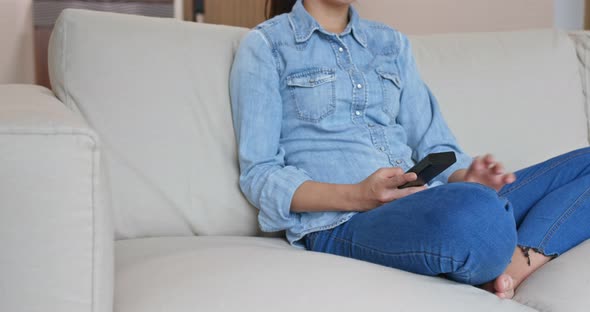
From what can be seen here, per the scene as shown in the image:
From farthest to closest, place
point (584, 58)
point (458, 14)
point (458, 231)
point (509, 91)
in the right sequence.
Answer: point (458, 14) < point (584, 58) < point (509, 91) < point (458, 231)

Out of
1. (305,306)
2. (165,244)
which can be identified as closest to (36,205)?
(305,306)

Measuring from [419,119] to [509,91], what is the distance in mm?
347

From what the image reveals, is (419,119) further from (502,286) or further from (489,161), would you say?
(502,286)

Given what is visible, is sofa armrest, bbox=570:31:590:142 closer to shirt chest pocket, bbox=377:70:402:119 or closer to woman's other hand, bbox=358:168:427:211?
shirt chest pocket, bbox=377:70:402:119

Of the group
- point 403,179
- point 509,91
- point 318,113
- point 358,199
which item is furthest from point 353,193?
point 509,91

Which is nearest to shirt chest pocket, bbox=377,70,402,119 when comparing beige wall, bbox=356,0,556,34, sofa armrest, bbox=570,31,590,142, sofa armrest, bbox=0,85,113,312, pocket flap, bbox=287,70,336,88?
pocket flap, bbox=287,70,336,88

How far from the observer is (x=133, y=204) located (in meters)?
1.39

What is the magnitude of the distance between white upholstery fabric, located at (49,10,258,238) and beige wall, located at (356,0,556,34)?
222cm

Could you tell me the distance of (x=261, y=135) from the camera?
55.6 inches

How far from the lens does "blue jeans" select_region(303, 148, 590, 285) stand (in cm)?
112

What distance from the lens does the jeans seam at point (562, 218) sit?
130 centimetres

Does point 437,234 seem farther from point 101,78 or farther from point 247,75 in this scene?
point 101,78

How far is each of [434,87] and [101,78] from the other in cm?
76

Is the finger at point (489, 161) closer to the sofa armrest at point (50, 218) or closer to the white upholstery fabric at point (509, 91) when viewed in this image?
the white upholstery fabric at point (509, 91)
